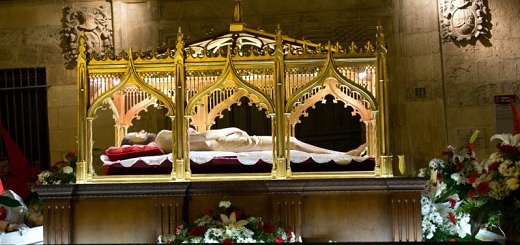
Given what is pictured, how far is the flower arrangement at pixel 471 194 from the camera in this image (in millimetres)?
5230

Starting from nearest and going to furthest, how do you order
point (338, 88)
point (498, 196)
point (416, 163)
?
point (498, 196) < point (338, 88) < point (416, 163)

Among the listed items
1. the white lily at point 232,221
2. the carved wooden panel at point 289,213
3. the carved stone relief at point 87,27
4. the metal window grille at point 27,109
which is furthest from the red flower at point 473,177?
the metal window grille at point 27,109

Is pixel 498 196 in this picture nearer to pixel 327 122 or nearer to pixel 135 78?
pixel 135 78

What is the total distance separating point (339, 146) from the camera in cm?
1070

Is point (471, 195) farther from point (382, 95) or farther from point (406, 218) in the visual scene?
point (382, 95)

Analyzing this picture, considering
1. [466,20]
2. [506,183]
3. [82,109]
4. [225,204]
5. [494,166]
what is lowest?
[225,204]

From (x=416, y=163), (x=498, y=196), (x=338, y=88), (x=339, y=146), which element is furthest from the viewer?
(x=339, y=146)

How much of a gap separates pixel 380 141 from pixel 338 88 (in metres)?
0.92

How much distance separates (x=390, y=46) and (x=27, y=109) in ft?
16.9

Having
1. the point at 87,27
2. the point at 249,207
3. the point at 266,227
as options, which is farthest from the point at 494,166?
the point at 87,27

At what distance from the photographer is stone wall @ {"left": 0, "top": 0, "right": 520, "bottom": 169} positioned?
32.2ft

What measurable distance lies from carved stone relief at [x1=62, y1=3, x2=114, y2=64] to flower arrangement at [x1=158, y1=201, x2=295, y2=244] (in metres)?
5.40

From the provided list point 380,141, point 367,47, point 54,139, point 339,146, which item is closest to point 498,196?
point 380,141

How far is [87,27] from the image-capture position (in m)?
10.7
